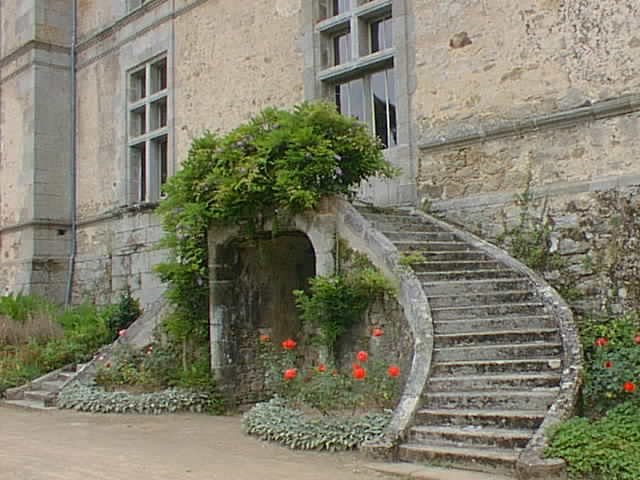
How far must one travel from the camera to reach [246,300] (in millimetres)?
8656

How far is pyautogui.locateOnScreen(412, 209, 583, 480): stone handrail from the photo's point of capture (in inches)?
175

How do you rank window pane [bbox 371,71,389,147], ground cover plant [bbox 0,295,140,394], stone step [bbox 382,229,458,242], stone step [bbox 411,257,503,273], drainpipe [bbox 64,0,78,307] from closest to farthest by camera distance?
stone step [bbox 411,257,503,273]
stone step [bbox 382,229,458,242]
window pane [bbox 371,71,389,147]
ground cover plant [bbox 0,295,140,394]
drainpipe [bbox 64,0,78,307]

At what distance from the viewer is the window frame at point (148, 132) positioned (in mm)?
13344

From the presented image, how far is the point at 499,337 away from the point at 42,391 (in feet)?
20.1

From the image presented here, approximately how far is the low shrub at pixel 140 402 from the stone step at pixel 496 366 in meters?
3.39

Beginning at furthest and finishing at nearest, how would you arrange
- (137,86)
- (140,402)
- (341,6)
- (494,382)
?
(137,86) < (341,6) < (140,402) < (494,382)

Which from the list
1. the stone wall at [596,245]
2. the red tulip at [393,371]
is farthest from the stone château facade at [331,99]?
the red tulip at [393,371]

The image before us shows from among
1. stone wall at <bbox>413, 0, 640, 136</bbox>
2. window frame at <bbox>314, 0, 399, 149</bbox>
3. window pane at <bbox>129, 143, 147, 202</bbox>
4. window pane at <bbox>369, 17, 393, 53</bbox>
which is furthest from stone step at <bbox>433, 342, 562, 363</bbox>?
window pane at <bbox>129, 143, 147, 202</bbox>

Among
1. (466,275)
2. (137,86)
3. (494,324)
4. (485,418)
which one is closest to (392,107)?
(466,275)

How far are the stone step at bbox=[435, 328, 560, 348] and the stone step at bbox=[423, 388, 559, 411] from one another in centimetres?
63

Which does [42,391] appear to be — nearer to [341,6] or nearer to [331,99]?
[331,99]

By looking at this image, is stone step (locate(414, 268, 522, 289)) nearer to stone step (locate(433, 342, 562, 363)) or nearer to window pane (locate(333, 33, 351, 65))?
stone step (locate(433, 342, 562, 363))

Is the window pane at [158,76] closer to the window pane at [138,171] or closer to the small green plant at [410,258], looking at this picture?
the window pane at [138,171]

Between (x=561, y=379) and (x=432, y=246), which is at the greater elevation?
(x=432, y=246)
